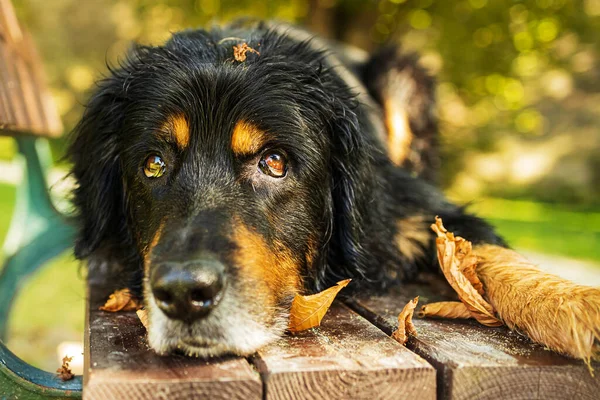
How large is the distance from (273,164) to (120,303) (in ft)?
2.97

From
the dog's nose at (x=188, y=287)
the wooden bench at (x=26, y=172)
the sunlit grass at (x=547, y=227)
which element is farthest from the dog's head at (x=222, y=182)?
the sunlit grass at (x=547, y=227)

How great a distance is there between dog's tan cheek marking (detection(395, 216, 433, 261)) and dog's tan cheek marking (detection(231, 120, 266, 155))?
3.85ft

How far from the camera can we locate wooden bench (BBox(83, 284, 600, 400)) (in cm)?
171

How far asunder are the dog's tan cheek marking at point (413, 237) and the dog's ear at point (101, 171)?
152 centimetres

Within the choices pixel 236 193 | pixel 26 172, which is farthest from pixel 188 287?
pixel 26 172

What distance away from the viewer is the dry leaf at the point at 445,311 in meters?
2.55

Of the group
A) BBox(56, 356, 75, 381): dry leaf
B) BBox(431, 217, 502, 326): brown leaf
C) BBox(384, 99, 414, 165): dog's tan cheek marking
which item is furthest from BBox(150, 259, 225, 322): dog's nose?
BBox(384, 99, 414, 165): dog's tan cheek marking

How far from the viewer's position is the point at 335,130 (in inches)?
127

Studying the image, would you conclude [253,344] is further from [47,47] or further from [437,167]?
[47,47]

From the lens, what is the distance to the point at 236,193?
2.55m

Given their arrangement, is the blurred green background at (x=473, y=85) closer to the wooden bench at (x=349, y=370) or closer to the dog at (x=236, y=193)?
the dog at (x=236, y=193)

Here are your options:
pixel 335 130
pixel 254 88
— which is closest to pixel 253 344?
pixel 254 88

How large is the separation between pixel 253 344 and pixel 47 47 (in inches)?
920

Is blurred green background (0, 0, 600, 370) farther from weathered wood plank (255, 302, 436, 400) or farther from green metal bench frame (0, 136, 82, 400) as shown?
weathered wood plank (255, 302, 436, 400)
